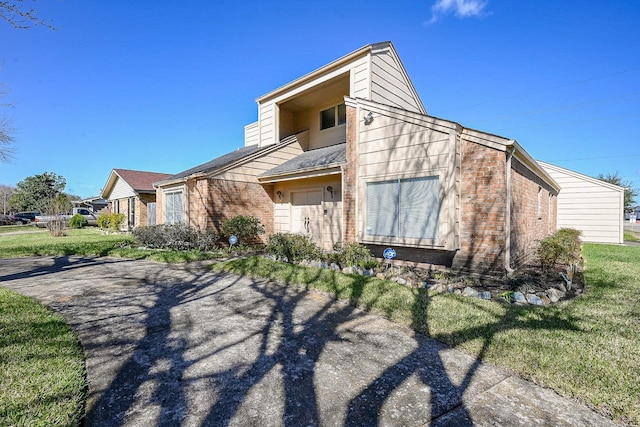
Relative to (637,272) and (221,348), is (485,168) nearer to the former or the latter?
(637,272)

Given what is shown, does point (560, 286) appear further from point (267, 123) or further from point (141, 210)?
point (141, 210)

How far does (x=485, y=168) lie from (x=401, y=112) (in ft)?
7.91

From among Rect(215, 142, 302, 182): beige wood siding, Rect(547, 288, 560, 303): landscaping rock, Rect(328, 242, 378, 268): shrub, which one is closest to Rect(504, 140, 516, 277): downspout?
Rect(547, 288, 560, 303): landscaping rock

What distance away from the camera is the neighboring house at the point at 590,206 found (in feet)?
47.8

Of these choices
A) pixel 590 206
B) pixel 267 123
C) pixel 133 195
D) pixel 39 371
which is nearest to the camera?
pixel 39 371

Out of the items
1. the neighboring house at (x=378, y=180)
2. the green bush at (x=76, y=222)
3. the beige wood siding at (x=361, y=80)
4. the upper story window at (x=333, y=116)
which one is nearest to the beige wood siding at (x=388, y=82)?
the neighboring house at (x=378, y=180)

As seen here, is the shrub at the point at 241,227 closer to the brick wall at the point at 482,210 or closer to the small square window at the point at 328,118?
the small square window at the point at 328,118

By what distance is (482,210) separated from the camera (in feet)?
21.1

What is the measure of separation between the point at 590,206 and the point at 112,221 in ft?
95.4

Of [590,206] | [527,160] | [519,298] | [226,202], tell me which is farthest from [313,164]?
[590,206]

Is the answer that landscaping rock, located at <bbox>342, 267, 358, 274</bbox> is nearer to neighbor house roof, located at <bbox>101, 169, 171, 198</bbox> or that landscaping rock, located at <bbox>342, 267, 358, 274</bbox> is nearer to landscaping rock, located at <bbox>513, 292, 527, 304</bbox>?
landscaping rock, located at <bbox>513, 292, 527, 304</bbox>

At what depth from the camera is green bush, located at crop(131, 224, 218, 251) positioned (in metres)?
10.8

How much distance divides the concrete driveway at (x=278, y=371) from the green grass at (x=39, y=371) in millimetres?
135

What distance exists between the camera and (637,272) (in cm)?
739
